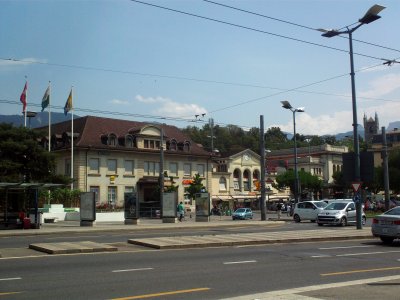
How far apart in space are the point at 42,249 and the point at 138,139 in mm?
57019

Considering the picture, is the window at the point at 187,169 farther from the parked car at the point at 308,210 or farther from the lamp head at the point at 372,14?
the lamp head at the point at 372,14

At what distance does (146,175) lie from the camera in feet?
242

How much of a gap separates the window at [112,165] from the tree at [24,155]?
2092 centimetres

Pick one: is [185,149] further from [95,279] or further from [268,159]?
[95,279]

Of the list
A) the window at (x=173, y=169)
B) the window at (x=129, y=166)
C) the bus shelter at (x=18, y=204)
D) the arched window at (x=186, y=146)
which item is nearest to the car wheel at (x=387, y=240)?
the bus shelter at (x=18, y=204)

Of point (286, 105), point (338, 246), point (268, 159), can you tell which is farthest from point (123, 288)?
point (268, 159)

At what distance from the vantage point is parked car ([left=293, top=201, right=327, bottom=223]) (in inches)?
1628

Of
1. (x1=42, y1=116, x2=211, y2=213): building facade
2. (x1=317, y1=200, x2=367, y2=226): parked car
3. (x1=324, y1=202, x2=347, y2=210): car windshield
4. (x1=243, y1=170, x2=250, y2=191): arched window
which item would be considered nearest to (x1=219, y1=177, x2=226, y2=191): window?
(x1=243, y1=170, x2=250, y2=191): arched window

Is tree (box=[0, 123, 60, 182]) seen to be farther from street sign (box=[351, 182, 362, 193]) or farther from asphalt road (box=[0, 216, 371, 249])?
street sign (box=[351, 182, 362, 193])

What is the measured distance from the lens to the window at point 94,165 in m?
67.4

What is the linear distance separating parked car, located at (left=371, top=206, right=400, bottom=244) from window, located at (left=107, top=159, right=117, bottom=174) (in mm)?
52788

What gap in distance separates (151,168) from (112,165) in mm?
6717

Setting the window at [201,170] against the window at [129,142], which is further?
the window at [201,170]

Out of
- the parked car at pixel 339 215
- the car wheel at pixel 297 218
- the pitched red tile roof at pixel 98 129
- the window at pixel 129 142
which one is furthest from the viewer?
the window at pixel 129 142
